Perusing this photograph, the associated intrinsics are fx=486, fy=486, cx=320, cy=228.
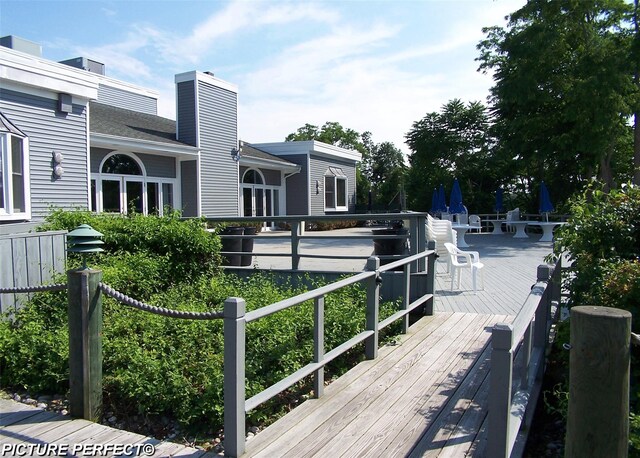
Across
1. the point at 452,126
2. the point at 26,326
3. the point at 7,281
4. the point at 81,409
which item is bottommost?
the point at 81,409

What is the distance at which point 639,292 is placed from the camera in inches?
119

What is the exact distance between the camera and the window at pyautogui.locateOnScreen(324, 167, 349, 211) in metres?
25.5

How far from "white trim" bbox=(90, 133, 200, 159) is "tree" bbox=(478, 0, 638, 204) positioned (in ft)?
39.6

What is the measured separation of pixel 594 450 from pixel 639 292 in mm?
1548

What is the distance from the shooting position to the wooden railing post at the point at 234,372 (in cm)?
263

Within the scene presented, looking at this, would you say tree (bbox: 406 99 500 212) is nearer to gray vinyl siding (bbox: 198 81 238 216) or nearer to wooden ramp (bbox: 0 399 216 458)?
gray vinyl siding (bbox: 198 81 238 216)

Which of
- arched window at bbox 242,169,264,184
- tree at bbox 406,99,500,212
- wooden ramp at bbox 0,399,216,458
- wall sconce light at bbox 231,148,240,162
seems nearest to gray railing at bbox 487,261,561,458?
wooden ramp at bbox 0,399,216,458

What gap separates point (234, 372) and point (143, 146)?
1283 cm

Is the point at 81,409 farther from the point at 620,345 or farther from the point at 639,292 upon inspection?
the point at 639,292

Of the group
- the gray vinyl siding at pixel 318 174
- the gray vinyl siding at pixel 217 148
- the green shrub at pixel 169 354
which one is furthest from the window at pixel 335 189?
the green shrub at pixel 169 354

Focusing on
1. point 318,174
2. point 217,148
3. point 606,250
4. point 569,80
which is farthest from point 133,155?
point 569,80

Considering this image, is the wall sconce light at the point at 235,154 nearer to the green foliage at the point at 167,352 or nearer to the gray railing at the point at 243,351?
the green foliage at the point at 167,352

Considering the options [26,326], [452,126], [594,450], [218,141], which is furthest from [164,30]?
[452,126]

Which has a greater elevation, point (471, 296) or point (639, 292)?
point (639, 292)
